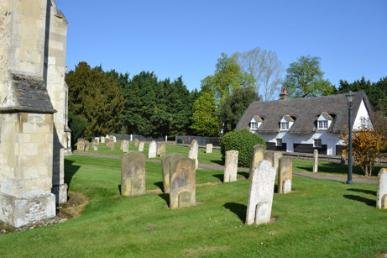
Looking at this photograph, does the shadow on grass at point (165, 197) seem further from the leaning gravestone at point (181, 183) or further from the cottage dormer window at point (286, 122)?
the cottage dormer window at point (286, 122)

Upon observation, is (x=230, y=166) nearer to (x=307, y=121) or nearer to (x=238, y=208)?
→ (x=238, y=208)

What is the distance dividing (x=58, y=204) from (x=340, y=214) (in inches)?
375

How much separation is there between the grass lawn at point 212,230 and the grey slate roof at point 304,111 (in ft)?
89.4

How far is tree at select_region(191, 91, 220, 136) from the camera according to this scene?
2350 inches

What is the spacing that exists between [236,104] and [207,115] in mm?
7720

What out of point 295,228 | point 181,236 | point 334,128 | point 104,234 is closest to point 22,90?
point 104,234

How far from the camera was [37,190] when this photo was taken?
1061 cm

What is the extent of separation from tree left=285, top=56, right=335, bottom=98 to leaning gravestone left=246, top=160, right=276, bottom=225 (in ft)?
191

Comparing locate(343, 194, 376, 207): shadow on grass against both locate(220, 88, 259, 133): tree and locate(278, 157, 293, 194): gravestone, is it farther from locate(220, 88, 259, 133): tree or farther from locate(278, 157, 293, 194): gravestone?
locate(220, 88, 259, 133): tree

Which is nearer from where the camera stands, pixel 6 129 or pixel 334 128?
pixel 6 129

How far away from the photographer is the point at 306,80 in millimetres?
65875

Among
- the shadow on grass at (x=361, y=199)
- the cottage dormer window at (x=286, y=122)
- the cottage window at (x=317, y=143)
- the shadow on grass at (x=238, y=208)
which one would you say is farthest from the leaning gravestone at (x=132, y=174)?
the cottage dormer window at (x=286, y=122)

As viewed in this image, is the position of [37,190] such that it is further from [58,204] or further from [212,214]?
[212,214]

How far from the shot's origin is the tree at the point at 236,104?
53.6 m
